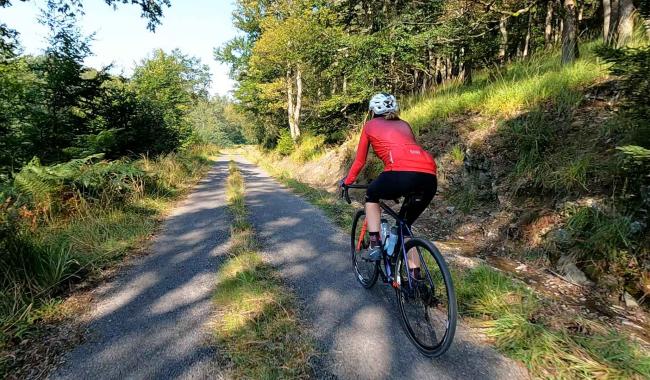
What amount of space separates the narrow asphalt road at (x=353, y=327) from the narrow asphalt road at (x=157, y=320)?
0.94 m

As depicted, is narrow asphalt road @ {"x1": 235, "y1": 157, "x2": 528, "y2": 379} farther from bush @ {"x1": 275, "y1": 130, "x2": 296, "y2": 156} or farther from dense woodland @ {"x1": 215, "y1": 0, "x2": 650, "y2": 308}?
bush @ {"x1": 275, "y1": 130, "x2": 296, "y2": 156}

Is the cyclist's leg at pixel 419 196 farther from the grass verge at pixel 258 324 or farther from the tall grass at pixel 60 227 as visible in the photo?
the tall grass at pixel 60 227

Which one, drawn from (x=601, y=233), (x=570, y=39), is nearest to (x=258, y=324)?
(x=601, y=233)

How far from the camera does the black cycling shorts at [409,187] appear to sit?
2928 millimetres

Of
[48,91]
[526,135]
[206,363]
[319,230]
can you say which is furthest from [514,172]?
[48,91]

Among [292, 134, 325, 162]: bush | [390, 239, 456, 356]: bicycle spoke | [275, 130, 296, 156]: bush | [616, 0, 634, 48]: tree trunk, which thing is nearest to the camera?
[390, 239, 456, 356]: bicycle spoke

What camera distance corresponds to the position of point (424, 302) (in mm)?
2770

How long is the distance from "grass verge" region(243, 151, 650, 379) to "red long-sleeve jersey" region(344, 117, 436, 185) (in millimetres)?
1370

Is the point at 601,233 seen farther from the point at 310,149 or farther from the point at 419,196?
the point at 310,149

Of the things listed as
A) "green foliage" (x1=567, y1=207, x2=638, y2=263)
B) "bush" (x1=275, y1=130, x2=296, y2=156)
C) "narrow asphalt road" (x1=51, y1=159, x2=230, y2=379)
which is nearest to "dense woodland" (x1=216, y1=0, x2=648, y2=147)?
"bush" (x1=275, y1=130, x2=296, y2=156)

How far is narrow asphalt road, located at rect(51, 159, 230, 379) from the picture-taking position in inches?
102

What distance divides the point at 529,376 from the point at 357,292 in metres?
1.78

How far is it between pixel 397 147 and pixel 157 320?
9.44 ft

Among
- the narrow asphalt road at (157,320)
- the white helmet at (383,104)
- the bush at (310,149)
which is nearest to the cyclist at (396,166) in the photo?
the white helmet at (383,104)
